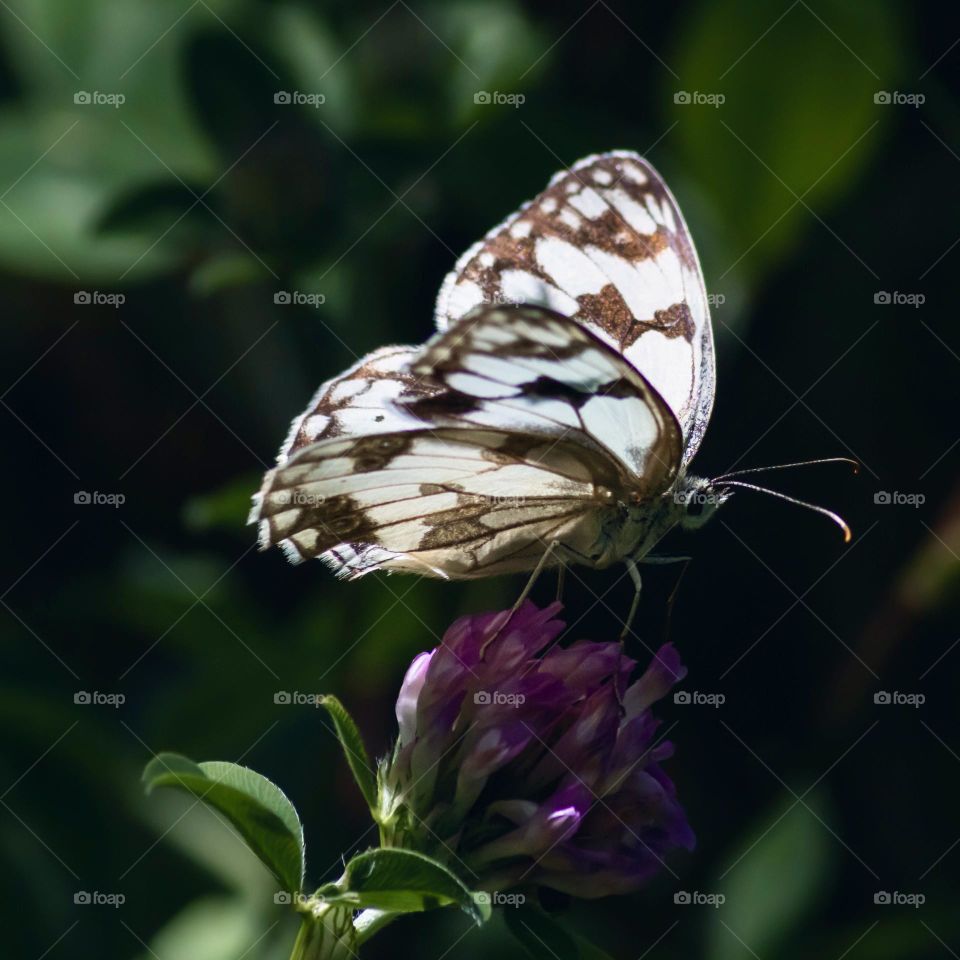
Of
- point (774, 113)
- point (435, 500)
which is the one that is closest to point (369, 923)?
point (435, 500)

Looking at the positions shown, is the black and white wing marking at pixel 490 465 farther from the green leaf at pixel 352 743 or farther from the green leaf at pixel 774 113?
the green leaf at pixel 774 113

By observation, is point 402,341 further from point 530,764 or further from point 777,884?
point 777,884

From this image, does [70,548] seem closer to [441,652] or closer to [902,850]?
[441,652]

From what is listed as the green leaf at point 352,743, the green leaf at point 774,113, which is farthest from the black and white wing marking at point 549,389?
the green leaf at point 774,113

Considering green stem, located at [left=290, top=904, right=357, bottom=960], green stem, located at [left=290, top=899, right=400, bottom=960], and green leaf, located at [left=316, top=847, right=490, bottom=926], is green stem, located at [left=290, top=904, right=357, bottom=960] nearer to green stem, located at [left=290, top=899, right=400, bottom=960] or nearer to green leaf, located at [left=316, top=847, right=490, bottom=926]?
green stem, located at [left=290, top=899, right=400, bottom=960]

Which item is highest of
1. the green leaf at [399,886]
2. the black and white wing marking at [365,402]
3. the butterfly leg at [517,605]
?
the black and white wing marking at [365,402]

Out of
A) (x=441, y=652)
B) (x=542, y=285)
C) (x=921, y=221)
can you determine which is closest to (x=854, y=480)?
(x=921, y=221)

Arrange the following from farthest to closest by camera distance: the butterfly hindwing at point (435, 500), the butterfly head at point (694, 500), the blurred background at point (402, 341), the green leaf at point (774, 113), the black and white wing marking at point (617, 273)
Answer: the green leaf at point (774, 113) → the blurred background at point (402, 341) → the black and white wing marking at point (617, 273) → the butterfly head at point (694, 500) → the butterfly hindwing at point (435, 500)
